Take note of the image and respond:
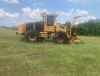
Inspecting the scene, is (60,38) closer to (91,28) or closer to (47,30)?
(47,30)

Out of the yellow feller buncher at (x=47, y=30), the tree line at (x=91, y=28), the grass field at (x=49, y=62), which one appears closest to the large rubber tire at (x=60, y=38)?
the yellow feller buncher at (x=47, y=30)

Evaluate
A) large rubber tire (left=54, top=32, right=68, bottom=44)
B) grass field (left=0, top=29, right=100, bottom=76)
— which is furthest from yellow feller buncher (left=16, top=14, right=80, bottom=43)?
grass field (left=0, top=29, right=100, bottom=76)

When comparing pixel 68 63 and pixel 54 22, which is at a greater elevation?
pixel 54 22

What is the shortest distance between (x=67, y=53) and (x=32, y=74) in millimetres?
4554

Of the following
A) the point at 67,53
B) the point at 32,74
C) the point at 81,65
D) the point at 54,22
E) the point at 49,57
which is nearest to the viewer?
the point at 32,74

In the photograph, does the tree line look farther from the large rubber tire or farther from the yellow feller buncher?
the large rubber tire

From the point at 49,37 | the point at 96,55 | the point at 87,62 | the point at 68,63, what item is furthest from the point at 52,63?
the point at 49,37

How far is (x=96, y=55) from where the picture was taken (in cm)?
1659

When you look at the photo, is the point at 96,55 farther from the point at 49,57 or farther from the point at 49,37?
the point at 49,37

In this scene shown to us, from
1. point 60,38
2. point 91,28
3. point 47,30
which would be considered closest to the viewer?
point 60,38

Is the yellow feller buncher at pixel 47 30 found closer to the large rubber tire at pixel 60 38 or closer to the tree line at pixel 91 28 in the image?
the large rubber tire at pixel 60 38

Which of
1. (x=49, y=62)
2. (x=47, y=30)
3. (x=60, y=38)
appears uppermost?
(x=47, y=30)

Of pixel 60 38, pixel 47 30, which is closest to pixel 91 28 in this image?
pixel 47 30

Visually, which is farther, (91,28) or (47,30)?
(91,28)
